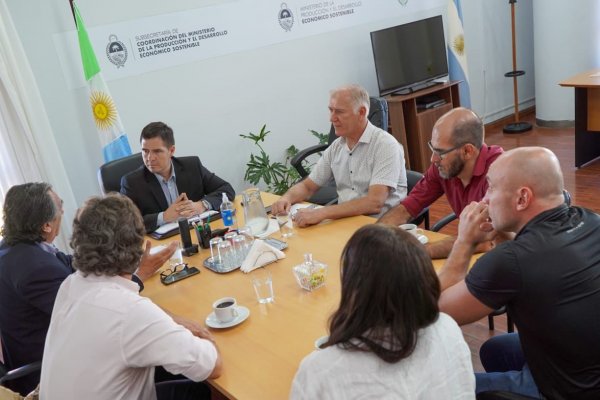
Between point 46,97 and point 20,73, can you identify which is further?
point 46,97

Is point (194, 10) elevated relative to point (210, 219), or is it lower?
elevated

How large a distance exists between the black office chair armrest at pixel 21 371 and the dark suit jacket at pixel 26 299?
0.07 meters

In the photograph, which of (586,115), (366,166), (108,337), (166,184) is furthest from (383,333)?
(586,115)

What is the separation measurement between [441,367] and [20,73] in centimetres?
329

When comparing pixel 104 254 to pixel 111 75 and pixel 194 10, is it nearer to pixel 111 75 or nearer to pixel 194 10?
pixel 111 75

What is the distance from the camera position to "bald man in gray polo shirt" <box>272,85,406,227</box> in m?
2.58

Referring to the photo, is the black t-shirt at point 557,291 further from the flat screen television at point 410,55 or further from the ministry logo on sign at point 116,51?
the flat screen television at point 410,55

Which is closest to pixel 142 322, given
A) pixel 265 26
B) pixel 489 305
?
pixel 489 305

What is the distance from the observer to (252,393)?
1405 millimetres

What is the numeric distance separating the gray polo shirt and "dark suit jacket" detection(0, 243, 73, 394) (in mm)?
1560

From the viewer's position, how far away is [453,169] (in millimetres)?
2203

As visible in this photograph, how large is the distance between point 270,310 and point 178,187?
1477 millimetres

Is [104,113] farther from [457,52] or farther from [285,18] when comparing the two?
[457,52]

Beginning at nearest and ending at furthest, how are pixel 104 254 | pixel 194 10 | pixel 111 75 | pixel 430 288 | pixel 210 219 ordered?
pixel 430 288 < pixel 104 254 < pixel 210 219 < pixel 111 75 < pixel 194 10
